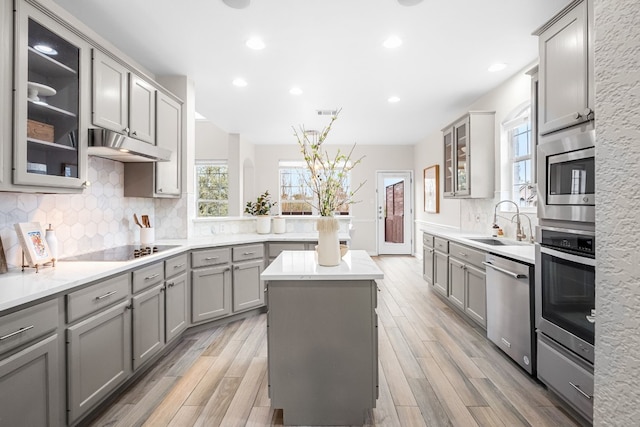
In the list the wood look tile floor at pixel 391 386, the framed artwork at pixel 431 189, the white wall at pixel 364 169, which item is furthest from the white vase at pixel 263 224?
the white wall at pixel 364 169

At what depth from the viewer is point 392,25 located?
8.83 ft

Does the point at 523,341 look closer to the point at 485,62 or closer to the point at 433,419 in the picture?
the point at 433,419

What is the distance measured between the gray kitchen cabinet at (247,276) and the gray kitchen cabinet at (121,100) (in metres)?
1.41

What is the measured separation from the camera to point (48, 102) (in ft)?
6.43

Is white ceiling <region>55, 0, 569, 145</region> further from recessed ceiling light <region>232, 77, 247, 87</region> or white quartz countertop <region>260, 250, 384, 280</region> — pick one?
white quartz countertop <region>260, 250, 384, 280</region>

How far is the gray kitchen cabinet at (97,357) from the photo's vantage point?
1.72 m

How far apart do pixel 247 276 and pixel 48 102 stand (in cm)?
225

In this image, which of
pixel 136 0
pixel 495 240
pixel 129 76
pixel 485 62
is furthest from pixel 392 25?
pixel 495 240

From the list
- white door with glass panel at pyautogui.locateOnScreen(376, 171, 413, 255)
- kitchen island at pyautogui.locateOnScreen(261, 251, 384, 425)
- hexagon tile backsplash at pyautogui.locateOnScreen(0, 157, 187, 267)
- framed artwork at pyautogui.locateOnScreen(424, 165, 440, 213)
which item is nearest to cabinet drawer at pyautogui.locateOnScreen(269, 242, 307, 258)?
hexagon tile backsplash at pyautogui.locateOnScreen(0, 157, 187, 267)

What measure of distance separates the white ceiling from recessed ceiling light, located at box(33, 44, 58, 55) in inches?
26.8

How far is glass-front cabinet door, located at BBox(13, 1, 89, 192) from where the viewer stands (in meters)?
1.74

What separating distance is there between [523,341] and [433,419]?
0.99 metres

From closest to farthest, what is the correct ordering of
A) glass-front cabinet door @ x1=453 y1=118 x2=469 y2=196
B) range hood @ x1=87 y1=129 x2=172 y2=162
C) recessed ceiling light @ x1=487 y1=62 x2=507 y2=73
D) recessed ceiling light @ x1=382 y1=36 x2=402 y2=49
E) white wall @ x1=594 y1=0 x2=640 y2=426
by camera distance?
white wall @ x1=594 y1=0 x2=640 y2=426 → range hood @ x1=87 y1=129 x2=172 y2=162 → recessed ceiling light @ x1=382 y1=36 x2=402 y2=49 → recessed ceiling light @ x1=487 y1=62 x2=507 y2=73 → glass-front cabinet door @ x1=453 y1=118 x2=469 y2=196

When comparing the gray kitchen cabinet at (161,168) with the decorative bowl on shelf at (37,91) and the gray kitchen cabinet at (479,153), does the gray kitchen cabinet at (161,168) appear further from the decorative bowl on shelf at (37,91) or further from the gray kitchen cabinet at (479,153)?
the gray kitchen cabinet at (479,153)
